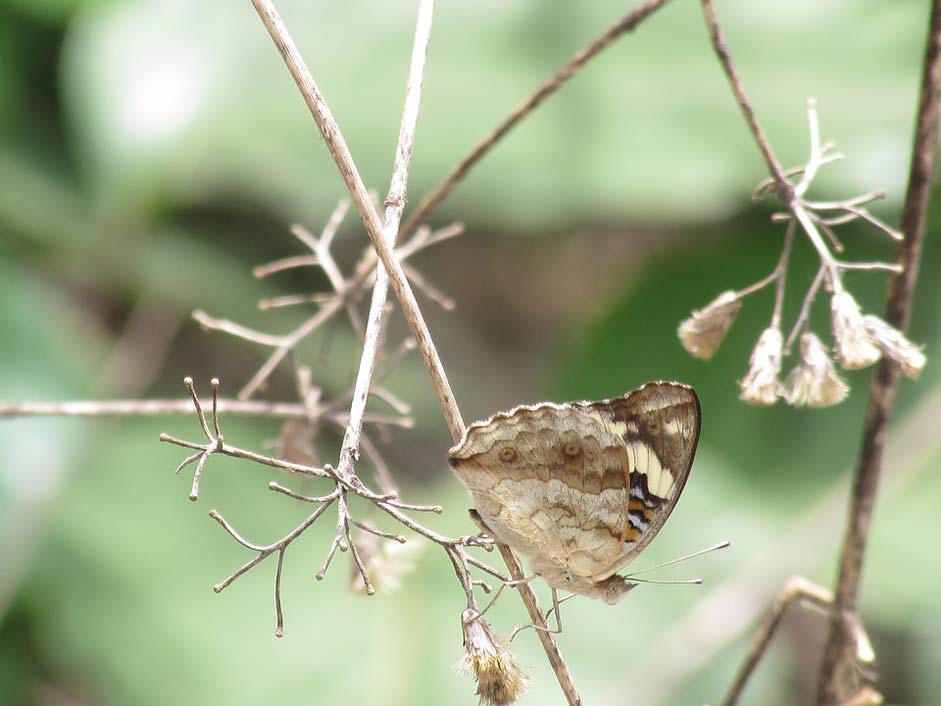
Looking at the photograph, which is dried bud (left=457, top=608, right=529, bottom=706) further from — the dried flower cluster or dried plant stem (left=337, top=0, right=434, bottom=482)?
the dried flower cluster

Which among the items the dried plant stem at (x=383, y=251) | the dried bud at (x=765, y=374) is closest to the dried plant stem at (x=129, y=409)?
the dried plant stem at (x=383, y=251)

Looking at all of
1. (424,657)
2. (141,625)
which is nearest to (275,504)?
(141,625)

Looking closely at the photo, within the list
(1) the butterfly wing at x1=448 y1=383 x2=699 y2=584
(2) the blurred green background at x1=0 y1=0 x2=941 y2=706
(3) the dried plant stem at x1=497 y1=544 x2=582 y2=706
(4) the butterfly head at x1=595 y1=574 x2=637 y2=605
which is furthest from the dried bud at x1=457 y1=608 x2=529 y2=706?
(2) the blurred green background at x1=0 y1=0 x2=941 y2=706

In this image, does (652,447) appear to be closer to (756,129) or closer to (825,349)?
(825,349)

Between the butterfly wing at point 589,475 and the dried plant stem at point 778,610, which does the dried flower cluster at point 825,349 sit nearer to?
the butterfly wing at point 589,475

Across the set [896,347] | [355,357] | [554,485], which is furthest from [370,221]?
[355,357]

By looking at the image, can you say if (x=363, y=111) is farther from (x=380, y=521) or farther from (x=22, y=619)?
(x=22, y=619)
